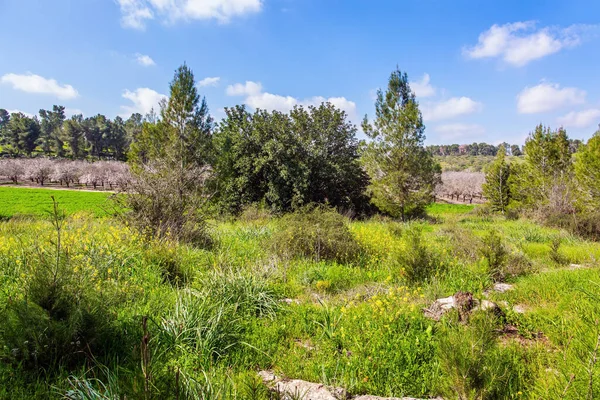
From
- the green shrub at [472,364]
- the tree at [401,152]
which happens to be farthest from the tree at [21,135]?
the green shrub at [472,364]

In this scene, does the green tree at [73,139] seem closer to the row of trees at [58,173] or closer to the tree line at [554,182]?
the row of trees at [58,173]

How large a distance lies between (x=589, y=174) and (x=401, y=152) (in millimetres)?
10468

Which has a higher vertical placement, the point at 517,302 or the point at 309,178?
the point at 309,178

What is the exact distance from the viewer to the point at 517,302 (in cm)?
475

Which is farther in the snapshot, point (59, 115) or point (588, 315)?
point (59, 115)

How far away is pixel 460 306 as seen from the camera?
3887 millimetres

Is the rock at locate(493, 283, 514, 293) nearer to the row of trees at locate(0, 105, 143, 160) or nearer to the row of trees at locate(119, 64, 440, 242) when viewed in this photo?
the row of trees at locate(119, 64, 440, 242)

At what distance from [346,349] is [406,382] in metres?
0.72

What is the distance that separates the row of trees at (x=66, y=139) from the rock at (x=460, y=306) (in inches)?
2861

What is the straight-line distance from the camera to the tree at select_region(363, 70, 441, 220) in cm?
1964

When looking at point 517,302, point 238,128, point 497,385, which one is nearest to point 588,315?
point 517,302

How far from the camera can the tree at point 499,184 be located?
3127cm

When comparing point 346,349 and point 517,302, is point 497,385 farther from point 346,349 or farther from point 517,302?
point 517,302

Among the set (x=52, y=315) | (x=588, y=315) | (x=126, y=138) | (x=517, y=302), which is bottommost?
(x=517, y=302)
